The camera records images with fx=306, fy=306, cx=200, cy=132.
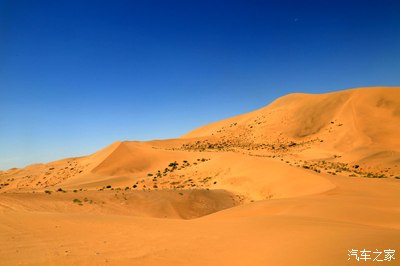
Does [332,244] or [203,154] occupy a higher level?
[203,154]

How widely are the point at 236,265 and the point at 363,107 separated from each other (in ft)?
173

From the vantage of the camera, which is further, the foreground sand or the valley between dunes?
the valley between dunes

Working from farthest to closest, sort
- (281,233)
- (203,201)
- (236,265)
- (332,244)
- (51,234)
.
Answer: (203,201)
(51,234)
(281,233)
(332,244)
(236,265)

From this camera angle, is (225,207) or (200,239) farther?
(225,207)

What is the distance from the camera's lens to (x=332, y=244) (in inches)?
230

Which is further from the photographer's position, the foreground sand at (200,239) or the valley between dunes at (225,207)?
the valley between dunes at (225,207)

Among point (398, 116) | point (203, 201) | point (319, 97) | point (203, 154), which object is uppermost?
point (319, 97)

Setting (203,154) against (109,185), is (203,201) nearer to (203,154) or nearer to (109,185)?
(109,185)

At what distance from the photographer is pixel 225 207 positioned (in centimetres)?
1866

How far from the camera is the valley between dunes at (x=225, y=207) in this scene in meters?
6.01

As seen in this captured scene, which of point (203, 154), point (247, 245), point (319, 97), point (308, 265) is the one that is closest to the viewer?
point (308, 265)

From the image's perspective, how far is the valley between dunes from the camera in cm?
601

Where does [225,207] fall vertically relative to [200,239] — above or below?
below

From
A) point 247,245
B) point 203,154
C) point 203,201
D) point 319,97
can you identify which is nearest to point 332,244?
point 247,245
